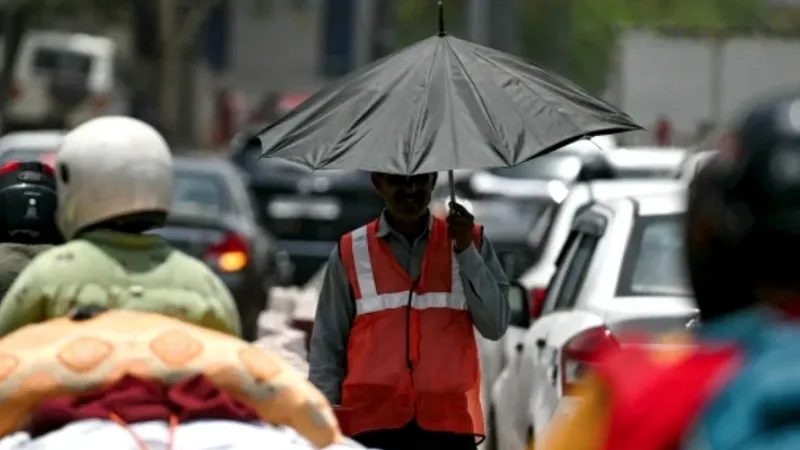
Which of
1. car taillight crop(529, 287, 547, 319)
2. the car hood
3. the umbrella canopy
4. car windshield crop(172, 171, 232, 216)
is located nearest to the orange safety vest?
the umbrella canopy

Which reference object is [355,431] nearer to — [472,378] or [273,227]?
[472,378]

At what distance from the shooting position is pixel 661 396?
8.15ft

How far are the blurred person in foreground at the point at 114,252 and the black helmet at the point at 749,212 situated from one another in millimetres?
2082

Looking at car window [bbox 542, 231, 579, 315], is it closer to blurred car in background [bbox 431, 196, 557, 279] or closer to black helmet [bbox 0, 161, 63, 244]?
blurred car in background [bbox 431, 196, 557, 279]

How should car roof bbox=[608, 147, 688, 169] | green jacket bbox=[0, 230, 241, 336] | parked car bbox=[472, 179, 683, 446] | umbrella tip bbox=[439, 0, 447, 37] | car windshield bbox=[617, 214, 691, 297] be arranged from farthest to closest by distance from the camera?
car roof bbox=[608, 147, 688, 169]
parked car bbox=[472, 179, 683, 446]
car windshield bbox=[617, 214, 691, 297]
umbrella tip bbox=[439, 0, 447, 37]
green jacket bbox=[0, 230, 241, 336]

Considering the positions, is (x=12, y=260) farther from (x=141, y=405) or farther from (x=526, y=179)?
(x=526, y=179)

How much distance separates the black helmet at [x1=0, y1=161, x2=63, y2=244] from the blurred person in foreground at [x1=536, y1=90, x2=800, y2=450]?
14.0 ft

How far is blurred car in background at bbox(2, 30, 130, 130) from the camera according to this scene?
44062 mm

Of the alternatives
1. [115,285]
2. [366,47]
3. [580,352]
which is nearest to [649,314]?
[580,352]

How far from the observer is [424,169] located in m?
6.44

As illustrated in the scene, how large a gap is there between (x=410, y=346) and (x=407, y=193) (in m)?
0.52

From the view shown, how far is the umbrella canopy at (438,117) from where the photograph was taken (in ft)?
21.5

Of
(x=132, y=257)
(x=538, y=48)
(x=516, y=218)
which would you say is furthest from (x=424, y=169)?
(x=538, y=48)

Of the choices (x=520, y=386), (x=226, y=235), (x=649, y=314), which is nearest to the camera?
(x=649, y=314)
